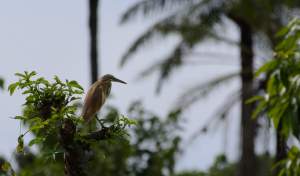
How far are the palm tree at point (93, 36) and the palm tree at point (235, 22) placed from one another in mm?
1853

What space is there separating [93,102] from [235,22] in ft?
48.1

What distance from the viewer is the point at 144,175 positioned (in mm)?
13758

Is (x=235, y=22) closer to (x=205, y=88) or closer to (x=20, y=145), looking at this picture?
(x=205, y=88)

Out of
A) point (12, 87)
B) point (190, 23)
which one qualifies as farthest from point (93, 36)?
point (12, 87)

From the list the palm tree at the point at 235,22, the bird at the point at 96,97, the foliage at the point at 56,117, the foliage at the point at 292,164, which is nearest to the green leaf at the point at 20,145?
the foliage at the point at 56,117

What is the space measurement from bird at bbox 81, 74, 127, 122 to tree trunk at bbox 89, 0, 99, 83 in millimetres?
10603

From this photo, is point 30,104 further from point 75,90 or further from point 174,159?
point 174,159

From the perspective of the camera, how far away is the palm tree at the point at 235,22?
18.7 meters

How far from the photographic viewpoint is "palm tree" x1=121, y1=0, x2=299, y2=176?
61.2 ft

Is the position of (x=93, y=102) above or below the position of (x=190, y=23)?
below

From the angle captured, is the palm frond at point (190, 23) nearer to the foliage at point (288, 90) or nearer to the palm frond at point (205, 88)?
the palm frond at point (205, 88)

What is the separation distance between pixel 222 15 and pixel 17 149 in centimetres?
1498

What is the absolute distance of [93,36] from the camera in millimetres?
17656

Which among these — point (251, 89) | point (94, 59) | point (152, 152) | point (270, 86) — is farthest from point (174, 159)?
point (270, 86)
